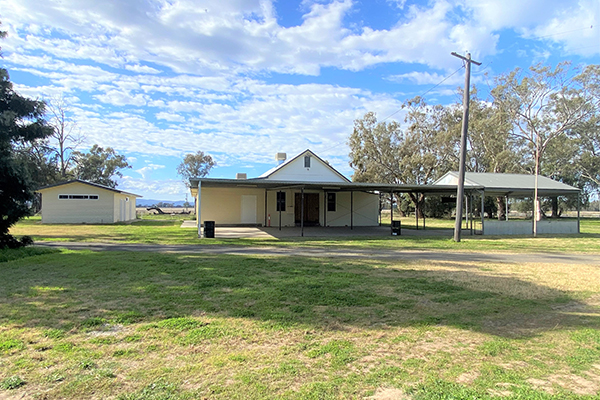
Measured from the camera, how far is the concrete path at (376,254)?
9953mm

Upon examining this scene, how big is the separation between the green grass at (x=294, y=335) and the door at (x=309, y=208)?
616 inches

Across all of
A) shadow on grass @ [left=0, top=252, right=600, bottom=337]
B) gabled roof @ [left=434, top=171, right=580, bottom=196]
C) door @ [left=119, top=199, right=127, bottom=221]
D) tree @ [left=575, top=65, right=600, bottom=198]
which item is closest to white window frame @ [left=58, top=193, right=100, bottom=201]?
door @ [left=119, top=199, right=127, bottom=221]

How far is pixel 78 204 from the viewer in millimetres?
25859

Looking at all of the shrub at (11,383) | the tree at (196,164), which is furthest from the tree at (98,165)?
the shrub at (11,383)

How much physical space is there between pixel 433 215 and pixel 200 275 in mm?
35568

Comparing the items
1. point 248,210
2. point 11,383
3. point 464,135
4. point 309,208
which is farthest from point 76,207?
point 11,383

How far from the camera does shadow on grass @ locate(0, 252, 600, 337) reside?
4.48 metres

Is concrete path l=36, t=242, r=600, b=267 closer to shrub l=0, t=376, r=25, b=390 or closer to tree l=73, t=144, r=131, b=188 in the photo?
shrub l=0, t=376, r=25, b=390

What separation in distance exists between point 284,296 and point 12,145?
33.2 feet

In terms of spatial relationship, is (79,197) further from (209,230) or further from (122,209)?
(209,230)

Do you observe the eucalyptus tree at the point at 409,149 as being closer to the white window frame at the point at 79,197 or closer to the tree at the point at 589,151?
the tree at the point at 589,151

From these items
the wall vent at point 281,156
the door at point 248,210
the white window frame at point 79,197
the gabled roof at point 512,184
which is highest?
the wall vent at point 281,156

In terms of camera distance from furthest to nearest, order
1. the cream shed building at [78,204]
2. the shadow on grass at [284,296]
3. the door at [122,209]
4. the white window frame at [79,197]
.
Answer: the door at [122,209] < the white window frame at [79,197] < the cream shed building at [78,204] < the shadow on grass at [284,296]

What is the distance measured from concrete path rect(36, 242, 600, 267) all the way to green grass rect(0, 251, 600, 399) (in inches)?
110
